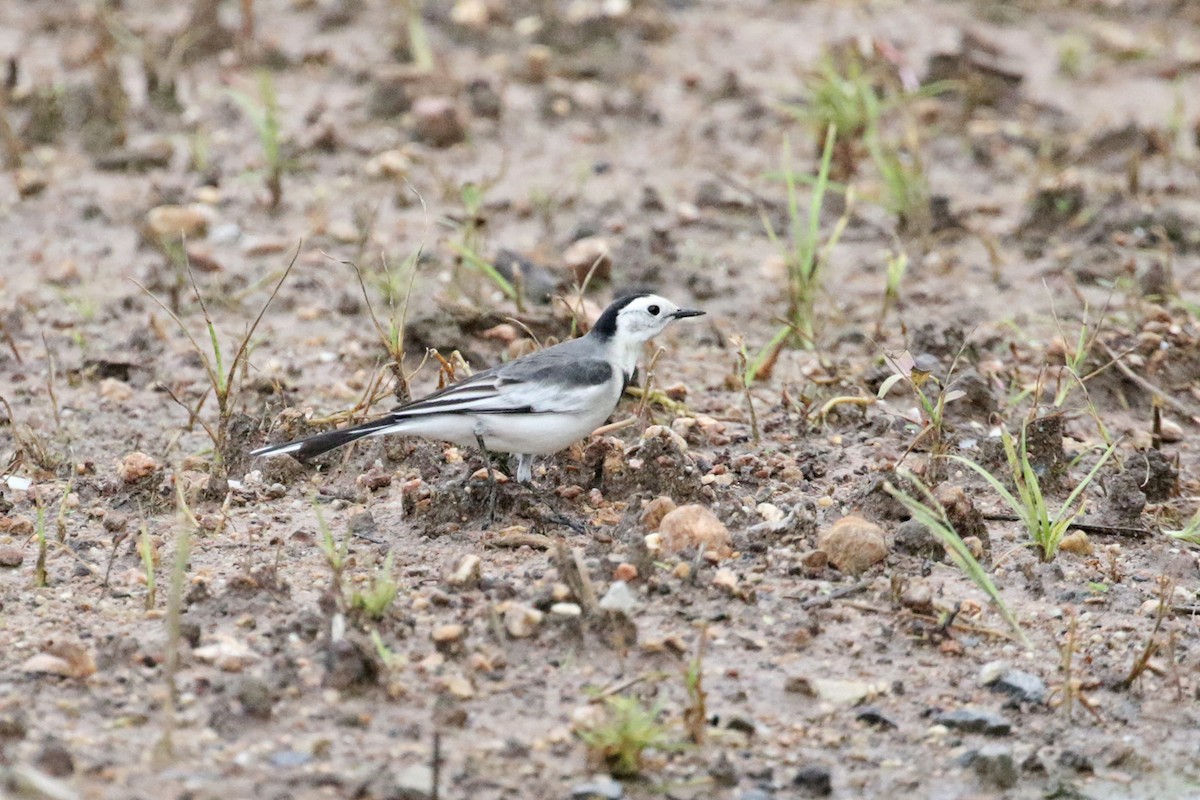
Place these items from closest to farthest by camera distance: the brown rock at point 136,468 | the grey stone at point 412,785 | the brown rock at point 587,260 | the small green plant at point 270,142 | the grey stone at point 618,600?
the grey stone at point 412,785 < the grey stone at point 618,600 < the brown rock at point 136,468 < the brown rock at point 587,260 < the small green plant at point 270,142

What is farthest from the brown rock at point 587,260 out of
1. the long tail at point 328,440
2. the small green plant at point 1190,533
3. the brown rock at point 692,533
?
the small green plant at point 1190,533

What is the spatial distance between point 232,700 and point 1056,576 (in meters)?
2.69

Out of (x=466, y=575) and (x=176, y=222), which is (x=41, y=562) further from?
(x=176, y=222)

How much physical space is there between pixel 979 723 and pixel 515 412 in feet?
6.35

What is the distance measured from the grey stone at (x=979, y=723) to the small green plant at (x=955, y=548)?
0.33m

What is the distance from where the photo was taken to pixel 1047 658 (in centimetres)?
505

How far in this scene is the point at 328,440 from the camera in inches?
222

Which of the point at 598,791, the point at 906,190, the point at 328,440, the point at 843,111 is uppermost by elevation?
the point at 843,111

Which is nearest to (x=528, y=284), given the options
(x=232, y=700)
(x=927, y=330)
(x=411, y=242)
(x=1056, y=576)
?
(x=411, y=242)

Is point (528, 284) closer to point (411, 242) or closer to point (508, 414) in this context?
point (411, 242)

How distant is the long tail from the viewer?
18.4 ft

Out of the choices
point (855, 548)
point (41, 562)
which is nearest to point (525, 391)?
A: point (855, 548)

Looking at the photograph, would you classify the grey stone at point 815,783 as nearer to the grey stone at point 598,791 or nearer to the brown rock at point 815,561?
the grey stone at point 598,791

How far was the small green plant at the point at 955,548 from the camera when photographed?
498 centimetres
